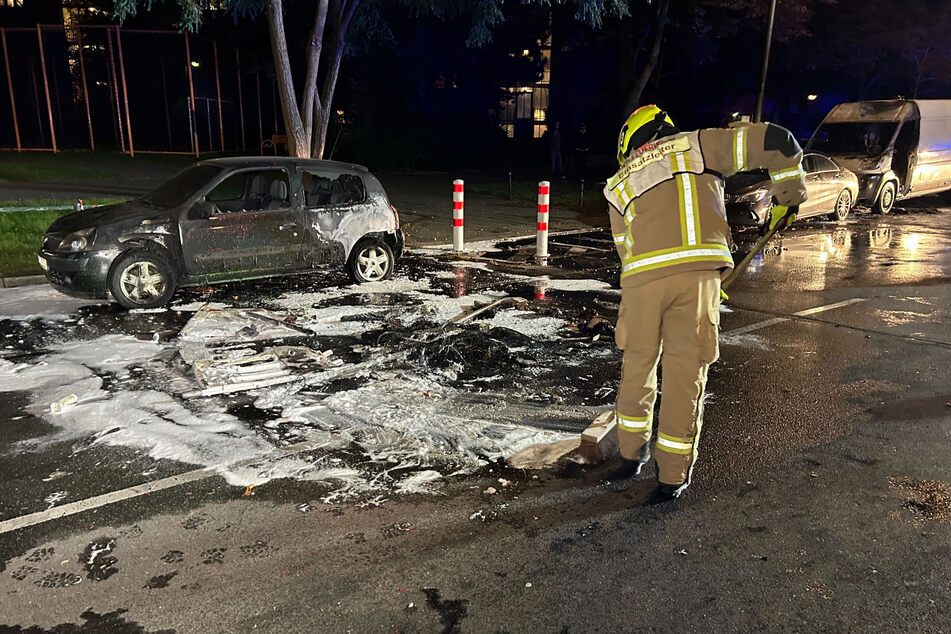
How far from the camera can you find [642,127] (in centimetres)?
413

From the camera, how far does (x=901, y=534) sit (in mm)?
3680

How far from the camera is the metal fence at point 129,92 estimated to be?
80.2ft

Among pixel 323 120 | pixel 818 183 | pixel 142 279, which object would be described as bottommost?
pixel 142 279

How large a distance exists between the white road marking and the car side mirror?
179 inches

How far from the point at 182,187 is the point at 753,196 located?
10744mm

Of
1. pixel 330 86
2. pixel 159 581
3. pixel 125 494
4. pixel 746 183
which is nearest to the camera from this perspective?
pixel 159 581

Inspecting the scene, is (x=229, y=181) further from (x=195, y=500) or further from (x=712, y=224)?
(x=712, y=224)

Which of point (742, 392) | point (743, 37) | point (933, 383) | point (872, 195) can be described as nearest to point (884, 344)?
point (933, 383)

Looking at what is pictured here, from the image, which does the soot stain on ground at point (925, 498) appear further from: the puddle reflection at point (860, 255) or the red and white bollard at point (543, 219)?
the red and white bollard at point (543, 219)

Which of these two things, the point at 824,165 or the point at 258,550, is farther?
the point at 824,165

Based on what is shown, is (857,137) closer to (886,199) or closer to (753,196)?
(886,199)

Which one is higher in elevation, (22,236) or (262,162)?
(262,162)

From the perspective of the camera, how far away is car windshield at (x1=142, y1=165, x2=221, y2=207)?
27.2ft

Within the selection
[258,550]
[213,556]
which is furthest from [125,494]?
[258,550]
